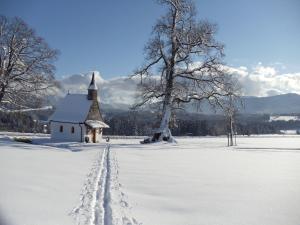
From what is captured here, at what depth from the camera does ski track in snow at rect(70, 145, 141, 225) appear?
8062mm

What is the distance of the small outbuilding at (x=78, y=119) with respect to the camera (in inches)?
1774

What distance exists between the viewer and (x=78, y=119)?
45625 millimetres

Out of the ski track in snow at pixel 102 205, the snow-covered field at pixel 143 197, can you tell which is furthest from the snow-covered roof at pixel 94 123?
the ski track in snow at pixel 102 205

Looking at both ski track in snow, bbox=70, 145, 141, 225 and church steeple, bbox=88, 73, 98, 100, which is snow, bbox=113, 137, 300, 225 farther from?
church steeple, bbox=88, 73, 98, 100

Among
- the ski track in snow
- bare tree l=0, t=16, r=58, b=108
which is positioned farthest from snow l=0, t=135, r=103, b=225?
bare tree l=0, t=16, r=58, b=108

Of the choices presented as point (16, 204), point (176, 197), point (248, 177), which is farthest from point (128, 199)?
point (248, 177)

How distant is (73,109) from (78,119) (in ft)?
9.29

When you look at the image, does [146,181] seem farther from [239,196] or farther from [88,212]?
[88,212]

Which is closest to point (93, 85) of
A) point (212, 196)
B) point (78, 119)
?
point (78, 119)

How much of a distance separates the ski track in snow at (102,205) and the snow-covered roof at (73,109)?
3290 cm

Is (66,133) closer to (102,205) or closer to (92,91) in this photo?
(92,91)

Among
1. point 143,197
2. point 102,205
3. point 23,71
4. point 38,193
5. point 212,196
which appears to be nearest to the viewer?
point 102,205

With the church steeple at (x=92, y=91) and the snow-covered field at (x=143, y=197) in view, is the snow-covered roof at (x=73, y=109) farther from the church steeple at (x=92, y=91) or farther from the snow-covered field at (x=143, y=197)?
the snow-covered field at (x=143, y=197)

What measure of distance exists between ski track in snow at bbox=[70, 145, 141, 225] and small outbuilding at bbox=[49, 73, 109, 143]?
31.6 meters
